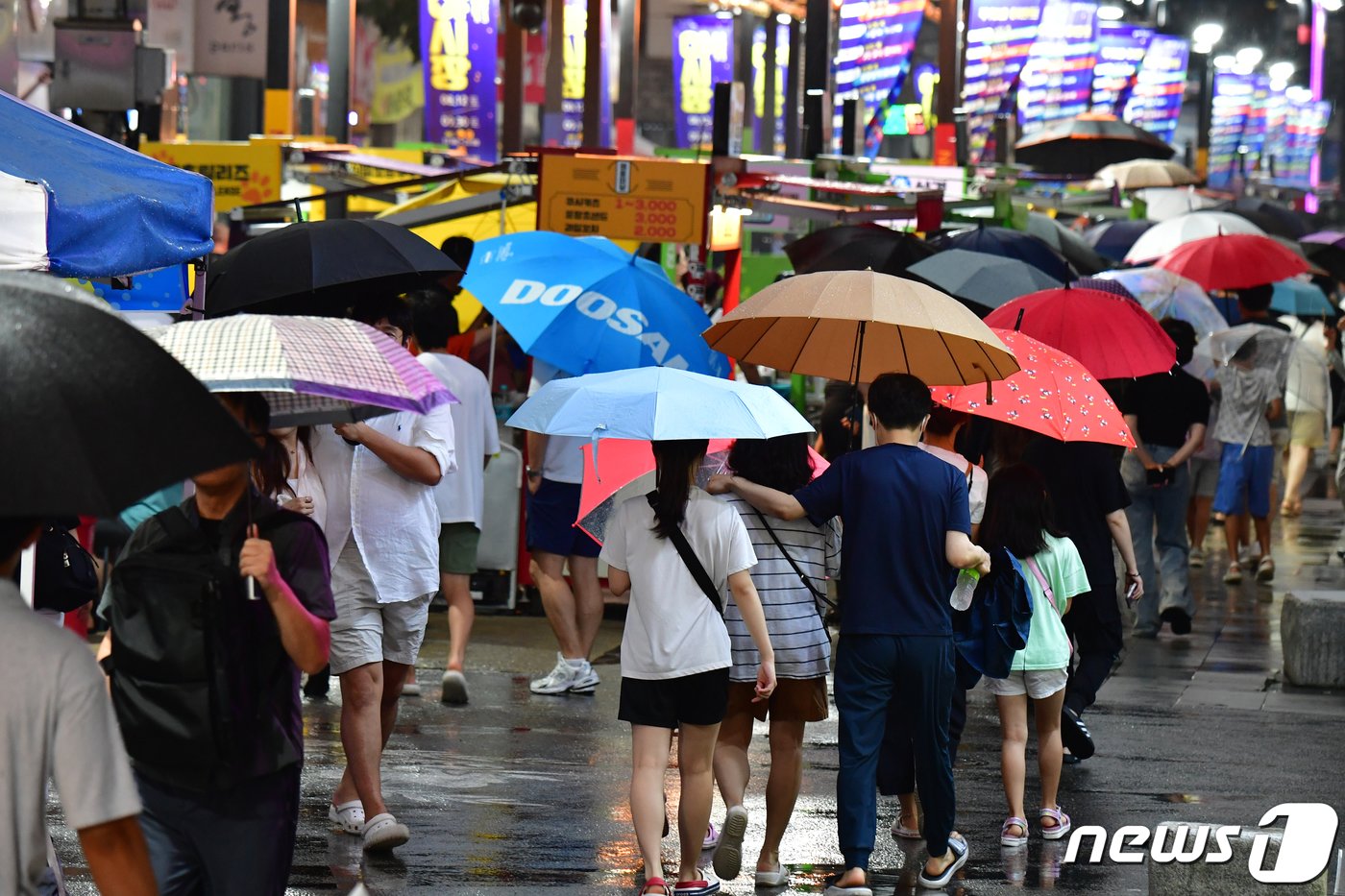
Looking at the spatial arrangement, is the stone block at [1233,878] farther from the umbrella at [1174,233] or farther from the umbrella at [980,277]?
the umbrella at [1174,233]

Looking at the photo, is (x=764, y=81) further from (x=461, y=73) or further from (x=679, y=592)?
(x=679, y=592)

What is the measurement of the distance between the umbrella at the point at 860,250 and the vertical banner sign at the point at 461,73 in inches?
414

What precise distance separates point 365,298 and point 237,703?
11.0 feet

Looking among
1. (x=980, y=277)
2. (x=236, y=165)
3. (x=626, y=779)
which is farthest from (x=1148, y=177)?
(x=626, y=779)

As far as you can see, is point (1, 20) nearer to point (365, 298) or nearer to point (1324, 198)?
point (365, 298)

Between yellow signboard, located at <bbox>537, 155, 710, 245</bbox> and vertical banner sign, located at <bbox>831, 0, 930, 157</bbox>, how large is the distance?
13868 millimetres

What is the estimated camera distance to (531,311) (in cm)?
1013

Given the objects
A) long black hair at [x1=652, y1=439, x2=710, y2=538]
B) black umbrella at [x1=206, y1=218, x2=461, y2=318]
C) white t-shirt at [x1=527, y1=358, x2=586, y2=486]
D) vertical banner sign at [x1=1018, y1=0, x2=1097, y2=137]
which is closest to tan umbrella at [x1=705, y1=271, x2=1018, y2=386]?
long black hair at [x1=652, y1=439, x2=710, y2=538]

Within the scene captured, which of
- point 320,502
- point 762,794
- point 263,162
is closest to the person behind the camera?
point 320,502

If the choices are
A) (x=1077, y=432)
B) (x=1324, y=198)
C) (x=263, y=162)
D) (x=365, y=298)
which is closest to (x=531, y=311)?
(x=365, y=298)

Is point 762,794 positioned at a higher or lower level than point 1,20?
lower

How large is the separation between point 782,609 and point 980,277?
474 centimetres

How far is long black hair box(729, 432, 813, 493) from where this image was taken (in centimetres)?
690

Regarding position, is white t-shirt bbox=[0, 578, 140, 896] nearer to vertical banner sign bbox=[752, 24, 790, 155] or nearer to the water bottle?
the water bottle
